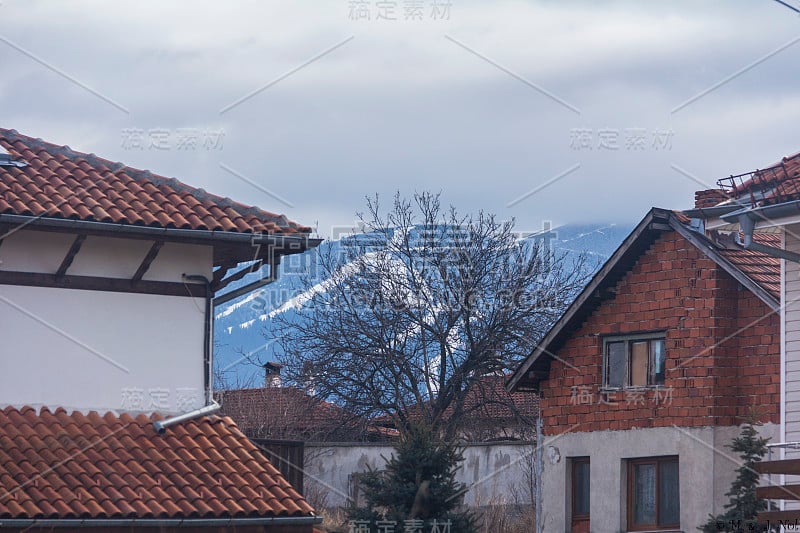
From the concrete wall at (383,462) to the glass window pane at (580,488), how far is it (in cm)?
816

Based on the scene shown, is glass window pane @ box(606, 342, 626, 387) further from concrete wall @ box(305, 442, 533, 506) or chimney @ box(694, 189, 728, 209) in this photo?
concrete wall @ box(305, 442, 533, 506)

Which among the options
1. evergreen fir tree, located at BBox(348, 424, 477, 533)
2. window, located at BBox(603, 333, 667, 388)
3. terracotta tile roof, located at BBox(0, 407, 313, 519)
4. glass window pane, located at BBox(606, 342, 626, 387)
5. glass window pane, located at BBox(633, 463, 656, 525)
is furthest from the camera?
glass window pane, located at BBox(606, 342, 626, 387)

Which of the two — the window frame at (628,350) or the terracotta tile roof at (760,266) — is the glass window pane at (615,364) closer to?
the window frame at (628,350)

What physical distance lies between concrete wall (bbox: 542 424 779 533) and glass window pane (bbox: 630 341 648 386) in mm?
870

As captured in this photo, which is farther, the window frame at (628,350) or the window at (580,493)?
the window at (580,493)

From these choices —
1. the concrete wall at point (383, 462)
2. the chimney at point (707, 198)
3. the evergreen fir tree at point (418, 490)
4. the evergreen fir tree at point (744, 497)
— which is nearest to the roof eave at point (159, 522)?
the evergreen fir tree at point (418, 490)

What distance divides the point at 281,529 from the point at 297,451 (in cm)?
387

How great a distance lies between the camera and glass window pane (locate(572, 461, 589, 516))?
21984 millimetres

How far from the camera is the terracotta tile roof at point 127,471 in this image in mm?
11234

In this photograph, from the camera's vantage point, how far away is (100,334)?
12859mm

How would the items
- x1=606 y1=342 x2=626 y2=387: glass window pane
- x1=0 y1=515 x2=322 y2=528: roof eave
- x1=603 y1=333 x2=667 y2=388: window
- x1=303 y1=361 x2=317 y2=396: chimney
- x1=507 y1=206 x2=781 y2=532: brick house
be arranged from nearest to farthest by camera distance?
x1=0 y1=515 x2=322 y2=528: roof eave, x1=507 y1=206 x2=781 y2=532: brick house, x1=603 y1=333 x2=667 y2=388: window, x1=606 y1=342 x2=626 y2=387: glass window pane, x1=303 y1=361 x2=317 y2=396: chimney

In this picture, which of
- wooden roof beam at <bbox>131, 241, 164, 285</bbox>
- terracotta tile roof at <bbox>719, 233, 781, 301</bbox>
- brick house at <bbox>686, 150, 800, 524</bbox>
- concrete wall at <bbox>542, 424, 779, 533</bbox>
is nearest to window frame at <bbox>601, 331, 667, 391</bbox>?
concrete wall at <bbox>542, 424, 779, 533</bbox>

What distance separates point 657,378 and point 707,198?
336 cm

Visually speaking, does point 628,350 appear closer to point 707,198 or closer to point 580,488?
point 580,488
